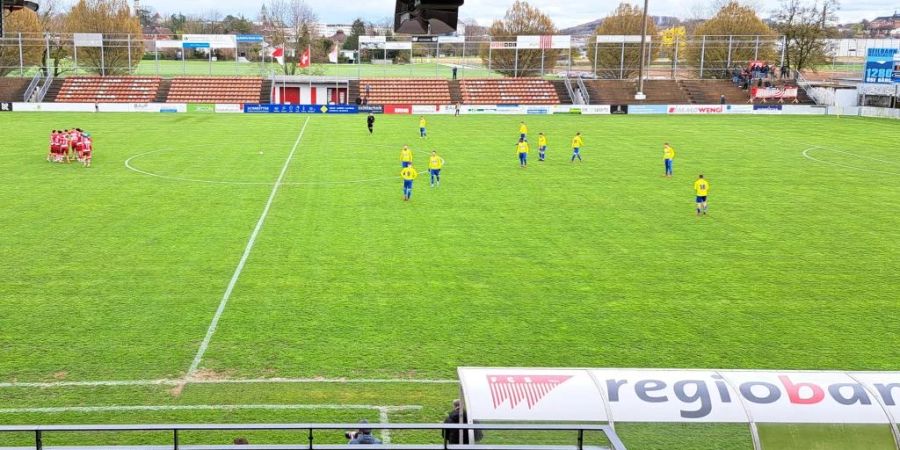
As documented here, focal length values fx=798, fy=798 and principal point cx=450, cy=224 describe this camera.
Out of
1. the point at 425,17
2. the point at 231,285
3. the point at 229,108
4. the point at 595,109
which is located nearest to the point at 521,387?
the point at 425,17

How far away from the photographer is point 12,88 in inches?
2768

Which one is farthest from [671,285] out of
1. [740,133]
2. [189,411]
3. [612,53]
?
[612,53]

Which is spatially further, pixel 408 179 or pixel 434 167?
pixel 434 167

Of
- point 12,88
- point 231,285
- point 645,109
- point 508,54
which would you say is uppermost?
point 508,54

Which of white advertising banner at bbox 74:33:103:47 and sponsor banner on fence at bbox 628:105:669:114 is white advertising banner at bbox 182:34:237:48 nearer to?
white advertising banner at bbox 74:33:103:47

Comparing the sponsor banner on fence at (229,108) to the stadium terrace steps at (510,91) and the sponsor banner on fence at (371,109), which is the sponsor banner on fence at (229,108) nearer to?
the sponsor banner on fence at (371,109)

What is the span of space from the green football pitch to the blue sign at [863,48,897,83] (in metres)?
35.6

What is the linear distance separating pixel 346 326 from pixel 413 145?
95.9 ft

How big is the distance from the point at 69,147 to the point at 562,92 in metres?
51.2

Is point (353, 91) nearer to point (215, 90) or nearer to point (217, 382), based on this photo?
point (215, 90)

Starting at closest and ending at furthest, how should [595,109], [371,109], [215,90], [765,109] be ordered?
[371,109] → [765,109] → [595,109] → [215,90]

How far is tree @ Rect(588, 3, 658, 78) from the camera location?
8862 cm

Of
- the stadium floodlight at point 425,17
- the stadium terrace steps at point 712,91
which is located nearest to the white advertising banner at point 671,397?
the stadium floodlight at point 425,17

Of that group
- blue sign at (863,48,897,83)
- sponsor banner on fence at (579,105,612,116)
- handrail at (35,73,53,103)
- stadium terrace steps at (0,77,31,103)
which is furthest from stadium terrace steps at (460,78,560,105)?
stadium terrace steps at (0,77,31,103)
